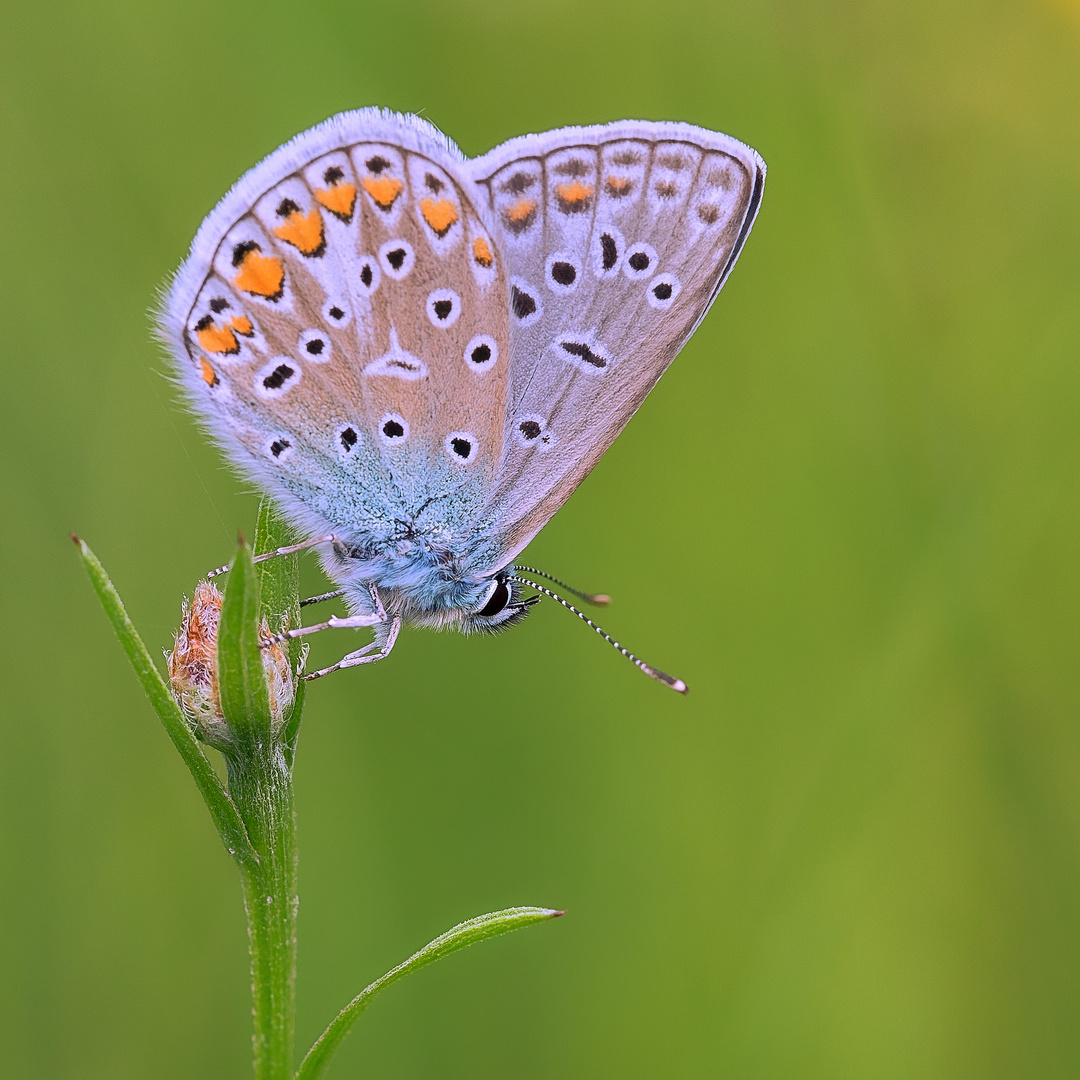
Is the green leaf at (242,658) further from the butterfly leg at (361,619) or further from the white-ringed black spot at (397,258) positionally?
the white-ringed black spot at (397,258)

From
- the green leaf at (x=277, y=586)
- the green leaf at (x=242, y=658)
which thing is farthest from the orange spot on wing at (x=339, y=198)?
the green leaf at (x=242, y=658)

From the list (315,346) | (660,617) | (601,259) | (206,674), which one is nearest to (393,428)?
(315,346)

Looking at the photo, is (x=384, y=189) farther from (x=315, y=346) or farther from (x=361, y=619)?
(x=361, y=619)

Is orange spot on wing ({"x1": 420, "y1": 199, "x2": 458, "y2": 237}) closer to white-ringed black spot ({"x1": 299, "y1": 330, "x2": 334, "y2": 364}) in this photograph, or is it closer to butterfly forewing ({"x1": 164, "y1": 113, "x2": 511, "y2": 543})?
butterfly forewing ({"x1": 164, "y1": 113, "x2": 511, "y2": 543})

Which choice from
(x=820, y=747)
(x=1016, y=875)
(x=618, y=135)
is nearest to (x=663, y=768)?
(x=820, y=747)

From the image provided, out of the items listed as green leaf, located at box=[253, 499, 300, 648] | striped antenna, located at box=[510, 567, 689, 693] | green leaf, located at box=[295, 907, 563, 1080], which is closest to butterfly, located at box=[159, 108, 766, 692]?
striped antenna, located at box=[510, 567, 689, 693]

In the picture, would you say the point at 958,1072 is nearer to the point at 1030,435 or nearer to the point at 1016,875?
the point at 1016,875
